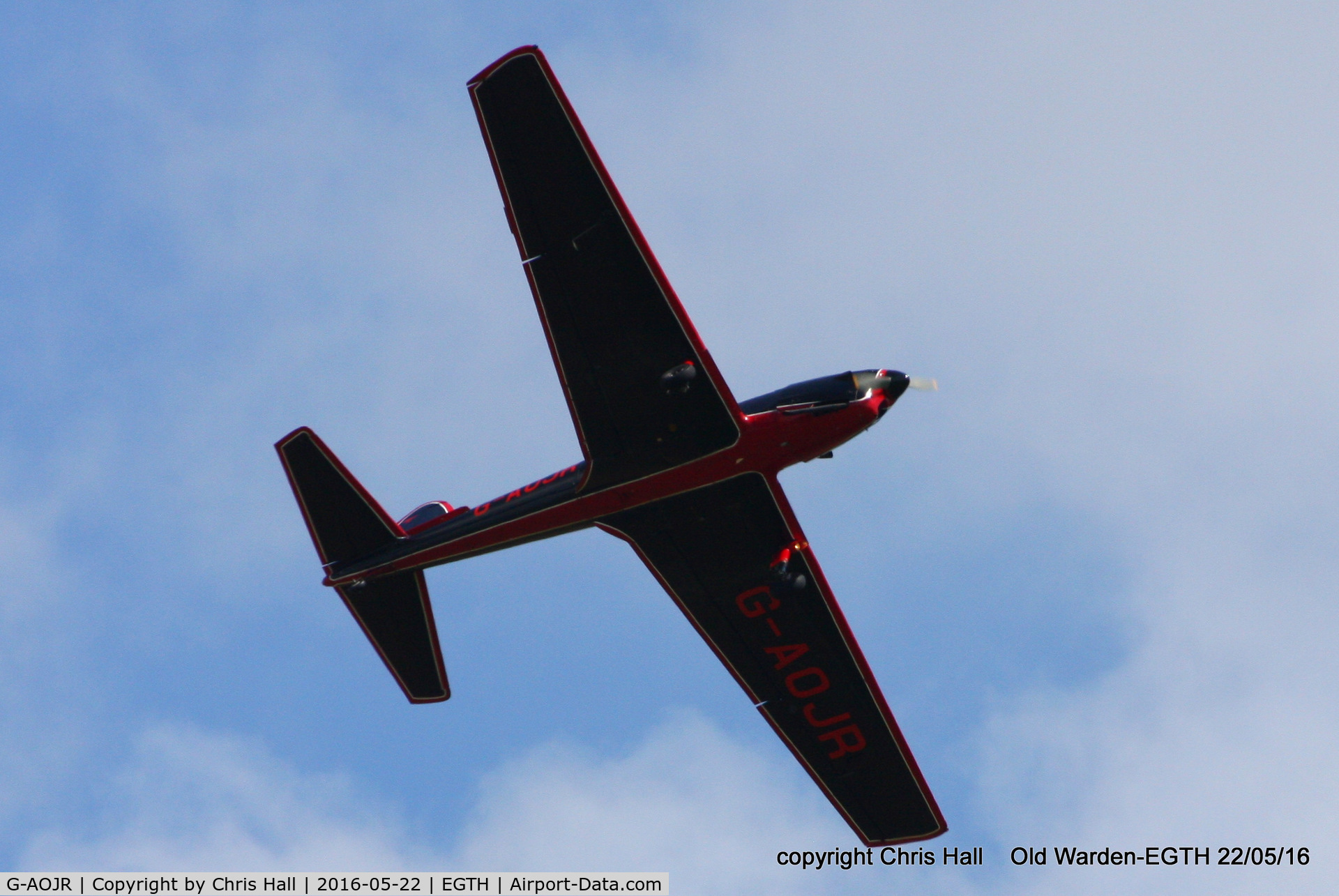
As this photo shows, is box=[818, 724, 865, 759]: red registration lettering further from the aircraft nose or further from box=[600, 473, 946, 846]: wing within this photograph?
the aircraft nose

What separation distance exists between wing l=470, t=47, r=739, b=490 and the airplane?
0.03m

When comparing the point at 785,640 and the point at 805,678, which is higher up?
the point at 785,640

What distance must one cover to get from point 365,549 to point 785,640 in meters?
8.35

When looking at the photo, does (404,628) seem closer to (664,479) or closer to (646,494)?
(646,494)

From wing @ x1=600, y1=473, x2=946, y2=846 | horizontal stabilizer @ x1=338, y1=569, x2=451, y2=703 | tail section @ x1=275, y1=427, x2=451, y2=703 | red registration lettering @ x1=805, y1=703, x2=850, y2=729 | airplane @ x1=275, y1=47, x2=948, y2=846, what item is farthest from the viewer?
red registration lettering @ x1=805, y1=703, x2=850, y2=729

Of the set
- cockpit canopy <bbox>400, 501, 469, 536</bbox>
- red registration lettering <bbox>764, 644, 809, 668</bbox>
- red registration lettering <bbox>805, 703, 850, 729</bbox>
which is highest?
cockpit canopy <bbox>400, 501, 469, 536</bbox>

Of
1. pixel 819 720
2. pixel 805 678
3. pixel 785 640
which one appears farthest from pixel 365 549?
pixel 819 720

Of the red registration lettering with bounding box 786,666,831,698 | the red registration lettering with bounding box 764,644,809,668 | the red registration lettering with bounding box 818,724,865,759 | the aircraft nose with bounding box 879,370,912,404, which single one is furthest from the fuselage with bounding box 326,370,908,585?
the red registration lettering with bounding box 818,724,865,759

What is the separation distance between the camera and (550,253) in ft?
70.7

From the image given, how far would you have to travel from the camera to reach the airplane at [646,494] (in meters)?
21.1

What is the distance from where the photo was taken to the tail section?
25172 mm

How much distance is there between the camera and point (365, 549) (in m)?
25.4

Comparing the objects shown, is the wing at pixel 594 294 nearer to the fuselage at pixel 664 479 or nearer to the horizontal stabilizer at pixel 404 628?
the fuselage at pixel 664 479

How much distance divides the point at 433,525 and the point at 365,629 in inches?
99.4
